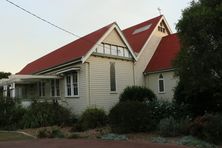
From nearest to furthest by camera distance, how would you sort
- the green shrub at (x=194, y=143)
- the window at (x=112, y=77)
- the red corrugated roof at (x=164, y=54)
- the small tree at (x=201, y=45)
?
the green shrub at (x=194, y=143)
the small tree at (x=201, y=45)
the window at (x=112, y=77)
the red corrugated roof at (x=164, y=54)

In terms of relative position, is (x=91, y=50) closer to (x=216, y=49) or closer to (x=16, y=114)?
(x=16, y=114)

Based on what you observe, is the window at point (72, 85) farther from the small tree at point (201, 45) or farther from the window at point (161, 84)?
the small tree at point (201, 45)

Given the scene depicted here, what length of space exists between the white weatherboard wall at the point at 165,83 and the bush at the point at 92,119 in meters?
6.35

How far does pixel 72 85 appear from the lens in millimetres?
25438

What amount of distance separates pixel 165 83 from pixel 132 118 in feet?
33.6

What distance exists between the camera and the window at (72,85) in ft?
82.3

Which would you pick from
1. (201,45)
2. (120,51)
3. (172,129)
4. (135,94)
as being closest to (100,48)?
(120,51)

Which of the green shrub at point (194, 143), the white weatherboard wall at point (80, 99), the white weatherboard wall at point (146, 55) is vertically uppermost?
the white weatherboard wall at point (146, 55)

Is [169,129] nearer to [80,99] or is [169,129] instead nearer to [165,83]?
[80,99]

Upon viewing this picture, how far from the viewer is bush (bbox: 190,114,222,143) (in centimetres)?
1446

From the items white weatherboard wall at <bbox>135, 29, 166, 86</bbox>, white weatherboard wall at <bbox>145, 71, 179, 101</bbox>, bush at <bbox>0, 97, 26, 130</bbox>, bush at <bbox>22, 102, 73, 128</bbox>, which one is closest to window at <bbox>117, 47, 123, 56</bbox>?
white weatherboard wall at <bbox>135, 29, 166, 86</bbox>

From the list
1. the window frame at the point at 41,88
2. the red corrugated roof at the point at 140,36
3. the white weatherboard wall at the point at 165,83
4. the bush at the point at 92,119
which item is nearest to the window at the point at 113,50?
the red corrugated roof at the point at 140,36

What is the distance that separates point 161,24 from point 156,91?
8282mm

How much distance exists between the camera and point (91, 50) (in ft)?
78.9
